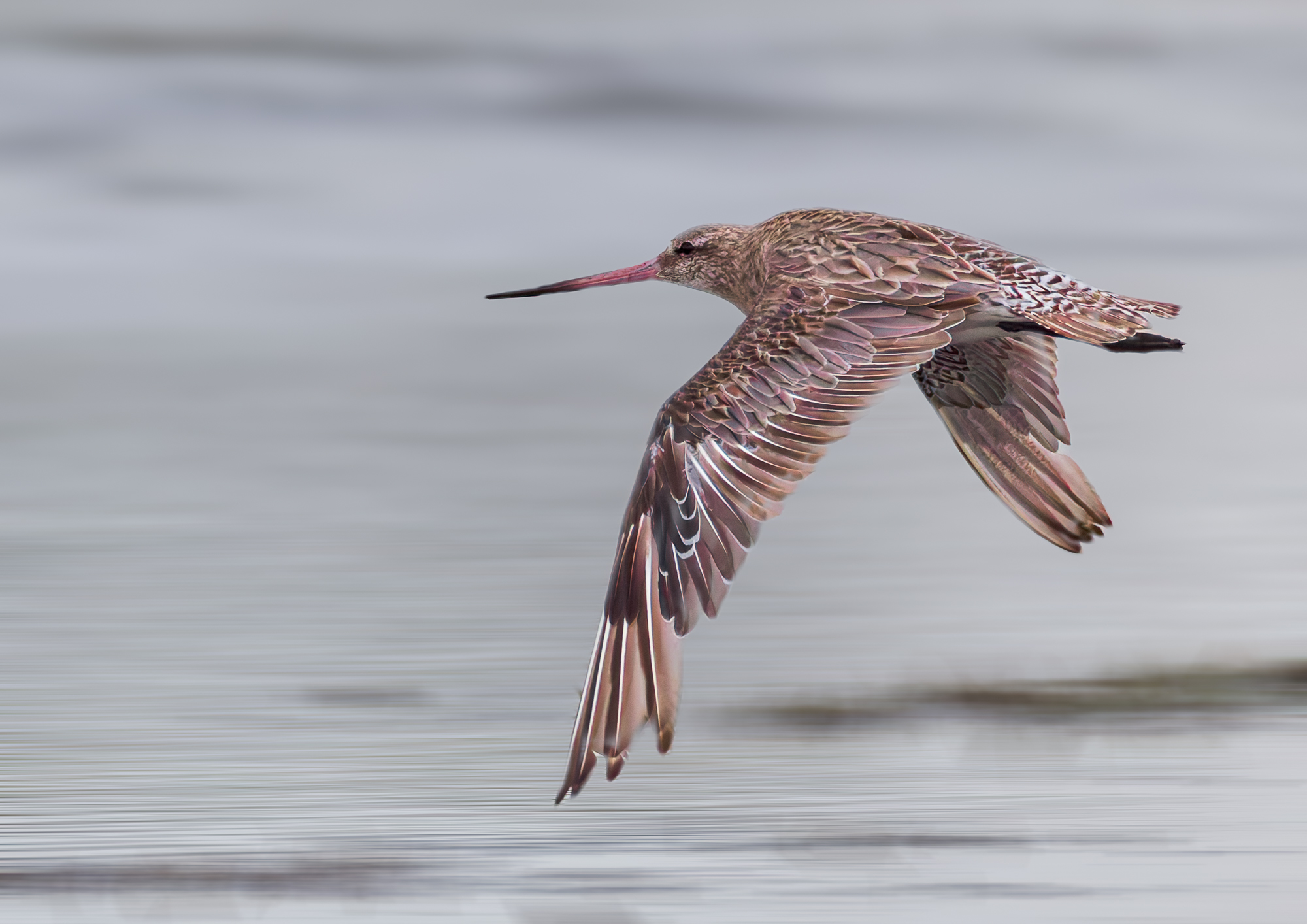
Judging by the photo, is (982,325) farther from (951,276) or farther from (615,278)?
(615,278)

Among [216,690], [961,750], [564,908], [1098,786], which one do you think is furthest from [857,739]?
[216,690]

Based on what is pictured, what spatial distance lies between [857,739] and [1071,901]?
66.9 inches

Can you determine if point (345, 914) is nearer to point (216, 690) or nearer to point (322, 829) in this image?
point (322, 829)

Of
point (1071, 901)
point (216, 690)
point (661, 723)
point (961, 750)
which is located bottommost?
point (216, 690)

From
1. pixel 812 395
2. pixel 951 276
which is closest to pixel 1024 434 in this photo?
pixel 951 276

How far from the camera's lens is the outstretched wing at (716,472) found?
535 centimetres

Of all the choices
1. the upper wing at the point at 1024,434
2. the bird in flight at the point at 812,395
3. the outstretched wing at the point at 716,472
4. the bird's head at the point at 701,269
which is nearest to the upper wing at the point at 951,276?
the bird in flight at the point at 812,395

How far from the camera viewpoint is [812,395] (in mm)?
6051

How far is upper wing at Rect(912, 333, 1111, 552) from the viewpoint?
7.45m

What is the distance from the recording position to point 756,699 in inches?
291

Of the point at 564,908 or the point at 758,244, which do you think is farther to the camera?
the point at 758,244

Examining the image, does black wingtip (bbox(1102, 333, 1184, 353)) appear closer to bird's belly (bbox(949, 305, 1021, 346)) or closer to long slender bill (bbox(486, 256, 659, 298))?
bird's belly (bbox(949, 305, 1021, 346))

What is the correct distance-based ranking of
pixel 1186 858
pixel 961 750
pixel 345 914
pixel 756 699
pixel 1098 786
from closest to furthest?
pixel 345 914 < pixel 1186 858 < pixel 1098 786 < pixel 961 750 < pixel 756 699

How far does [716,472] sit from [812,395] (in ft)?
→ 1.58
